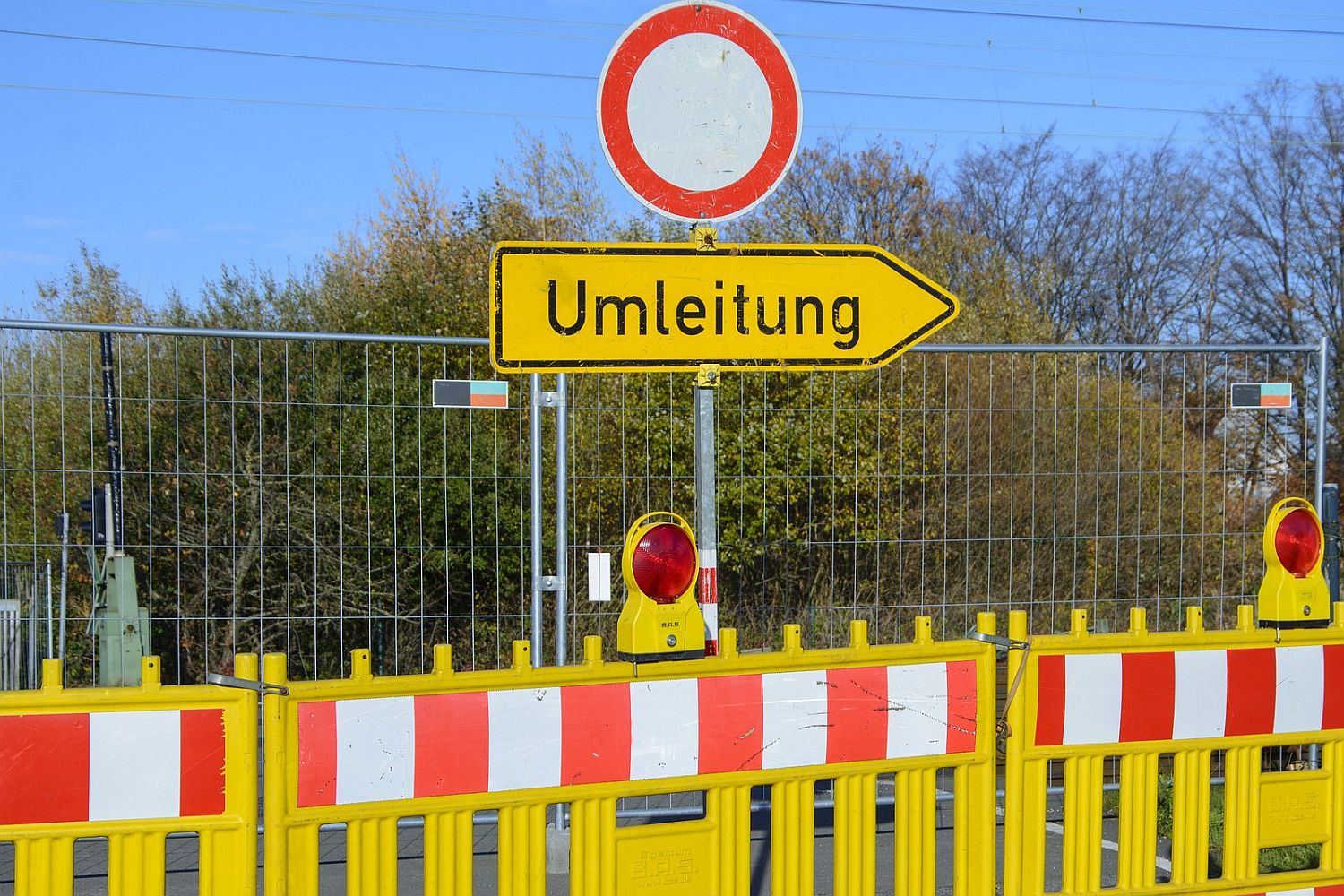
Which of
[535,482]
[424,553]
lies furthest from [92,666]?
[535,482]

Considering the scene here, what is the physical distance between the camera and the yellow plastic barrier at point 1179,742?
4344 millimetres

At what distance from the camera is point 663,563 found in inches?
150

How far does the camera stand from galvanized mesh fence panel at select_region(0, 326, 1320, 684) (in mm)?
6684

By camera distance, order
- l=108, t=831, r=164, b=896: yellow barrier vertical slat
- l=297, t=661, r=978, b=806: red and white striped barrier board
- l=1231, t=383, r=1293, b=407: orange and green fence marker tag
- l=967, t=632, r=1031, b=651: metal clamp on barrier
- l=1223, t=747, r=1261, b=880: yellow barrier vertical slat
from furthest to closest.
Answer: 1. l=1231, t=383, r=1293, b=407: orange and green fence marker tag
2. l=1223, t=747, r=1261, b=880: yellow barrier vertical slat
3. l=967, t=632, r=1031, b=651: metal clamp on barrier
4. l=297, t=661, r=978, b=806: red and white striped barrier board
5. l=108, t=831, r=164, b=896: yellow barrier vertical slat

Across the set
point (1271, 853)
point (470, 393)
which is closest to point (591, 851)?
point (470, 393)

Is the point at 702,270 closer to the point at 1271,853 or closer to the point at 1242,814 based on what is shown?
the point at 1242,814

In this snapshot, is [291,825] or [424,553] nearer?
[291,825]

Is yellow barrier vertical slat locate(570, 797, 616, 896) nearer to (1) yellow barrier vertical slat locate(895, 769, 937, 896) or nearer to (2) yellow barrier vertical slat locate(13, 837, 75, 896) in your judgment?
(1) yellow barrier vertical slat locate(895, 769, 937, 896)

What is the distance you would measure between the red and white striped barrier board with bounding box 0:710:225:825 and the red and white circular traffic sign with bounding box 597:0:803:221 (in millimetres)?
2037

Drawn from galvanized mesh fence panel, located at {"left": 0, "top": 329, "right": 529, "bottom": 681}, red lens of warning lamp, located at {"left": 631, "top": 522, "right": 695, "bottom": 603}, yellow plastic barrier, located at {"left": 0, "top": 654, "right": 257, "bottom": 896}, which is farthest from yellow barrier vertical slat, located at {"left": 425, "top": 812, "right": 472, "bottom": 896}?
galvanized mesh fence panel, located at {"left": 0, "top": 329, "right": 529, "bottom": 681}

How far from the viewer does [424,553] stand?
684cm

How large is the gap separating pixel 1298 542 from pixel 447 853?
312cm

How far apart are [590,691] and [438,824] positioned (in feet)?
1.87

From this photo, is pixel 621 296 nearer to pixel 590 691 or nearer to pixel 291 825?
pixel 590 691
